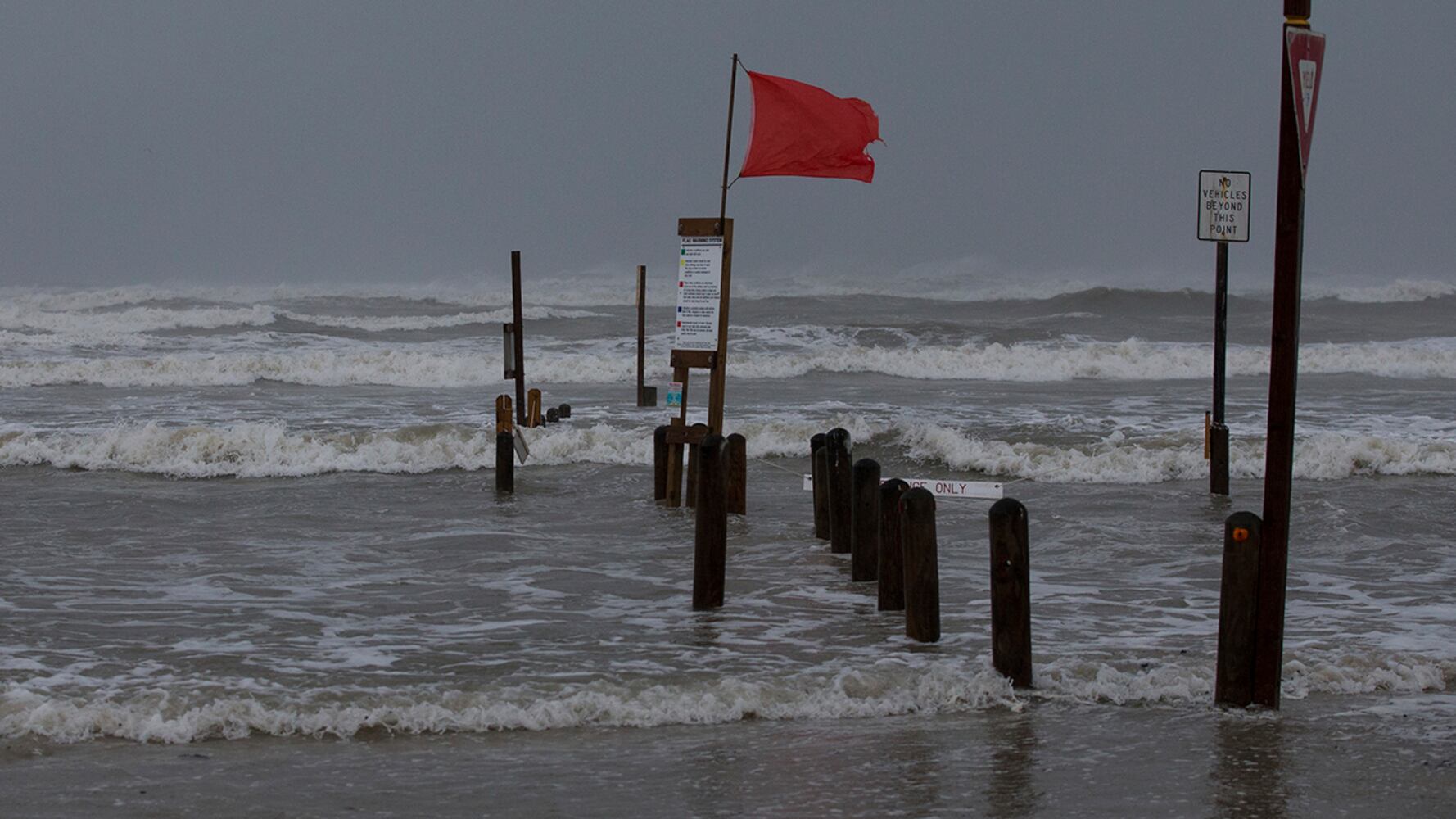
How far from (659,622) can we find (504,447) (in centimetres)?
558

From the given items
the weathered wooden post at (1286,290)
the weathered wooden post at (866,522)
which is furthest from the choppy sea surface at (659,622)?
the weathered wooden post at (1286,290)

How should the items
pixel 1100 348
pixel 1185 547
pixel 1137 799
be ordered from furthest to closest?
pixel 1100 348 < pixel 1185 547 < pixel 1137 799

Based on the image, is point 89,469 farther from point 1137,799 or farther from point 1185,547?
point 1137,799

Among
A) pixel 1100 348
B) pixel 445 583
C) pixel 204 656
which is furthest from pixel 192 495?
pixel 1100 348

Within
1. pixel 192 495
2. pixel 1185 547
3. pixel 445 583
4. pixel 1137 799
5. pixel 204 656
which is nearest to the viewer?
pixel 1137 799

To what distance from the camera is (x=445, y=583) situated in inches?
390

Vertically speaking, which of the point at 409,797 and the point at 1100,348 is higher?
the point at 1100,348

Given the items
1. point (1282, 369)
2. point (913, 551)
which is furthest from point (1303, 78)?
point (913, 551)

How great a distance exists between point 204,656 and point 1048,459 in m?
10.5

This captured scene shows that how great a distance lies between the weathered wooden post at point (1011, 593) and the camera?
6.85 m

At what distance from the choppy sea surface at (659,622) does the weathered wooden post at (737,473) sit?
1.39ft

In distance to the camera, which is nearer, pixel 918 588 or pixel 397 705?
pixel 397 705

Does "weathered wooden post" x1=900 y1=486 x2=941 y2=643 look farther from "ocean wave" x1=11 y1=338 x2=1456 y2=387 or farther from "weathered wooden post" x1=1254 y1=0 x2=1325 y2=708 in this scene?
"ocean wave" x1=11 y1=338 x2=1456 y2=387

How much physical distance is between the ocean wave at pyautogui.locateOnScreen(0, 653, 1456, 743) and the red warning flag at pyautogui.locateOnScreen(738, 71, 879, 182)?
480 centimetres
